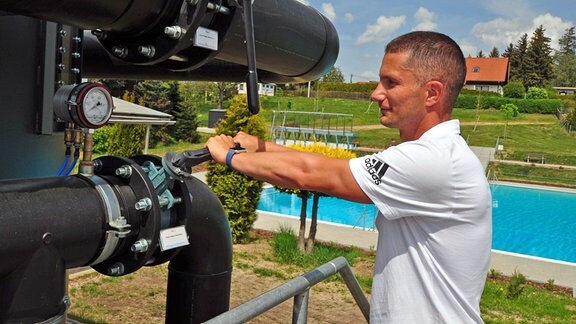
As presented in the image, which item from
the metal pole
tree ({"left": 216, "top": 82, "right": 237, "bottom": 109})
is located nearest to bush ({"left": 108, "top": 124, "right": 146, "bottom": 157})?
the metal pole

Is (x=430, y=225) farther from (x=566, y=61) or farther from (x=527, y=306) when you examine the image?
(x=566, y=61)

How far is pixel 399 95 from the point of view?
65.3 inches

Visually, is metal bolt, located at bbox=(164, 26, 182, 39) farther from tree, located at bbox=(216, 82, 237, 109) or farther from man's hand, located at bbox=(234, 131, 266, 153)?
tree, located at bbox=(216, 82, 237, 109)

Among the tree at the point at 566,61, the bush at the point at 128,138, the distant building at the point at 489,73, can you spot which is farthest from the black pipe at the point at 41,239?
the tree at the point at 566,61

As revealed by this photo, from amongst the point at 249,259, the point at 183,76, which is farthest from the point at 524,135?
the point at 183,76

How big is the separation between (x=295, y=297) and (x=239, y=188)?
6578mm

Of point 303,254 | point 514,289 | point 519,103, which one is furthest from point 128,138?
point 519,103

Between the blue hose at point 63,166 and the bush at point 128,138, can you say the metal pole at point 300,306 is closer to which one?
the blue hose at point 63,166

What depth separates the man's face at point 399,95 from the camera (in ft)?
5.40

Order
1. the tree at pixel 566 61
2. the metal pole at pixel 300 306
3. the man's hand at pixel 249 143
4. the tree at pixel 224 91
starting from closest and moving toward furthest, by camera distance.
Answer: the man's hand at pixel 249 143 < the metal pole at pixel 300 306 < the tree at pixel 224 91 < the tree at pixel 566 61

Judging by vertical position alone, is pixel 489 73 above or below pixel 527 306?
above

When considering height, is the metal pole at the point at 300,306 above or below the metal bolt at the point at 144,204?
below

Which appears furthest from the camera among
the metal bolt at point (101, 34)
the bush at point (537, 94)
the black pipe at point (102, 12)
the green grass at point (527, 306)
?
the bush at point (537, 94)

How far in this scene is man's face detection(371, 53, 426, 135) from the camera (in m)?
1.65
